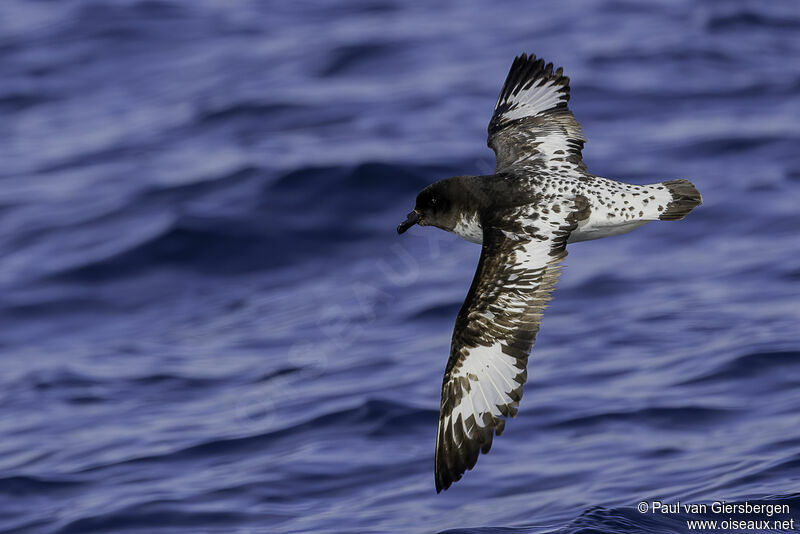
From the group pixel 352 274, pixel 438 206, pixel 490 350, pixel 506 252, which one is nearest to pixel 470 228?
pixel 438 206

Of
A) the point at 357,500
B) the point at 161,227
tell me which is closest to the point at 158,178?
the point at 161,227

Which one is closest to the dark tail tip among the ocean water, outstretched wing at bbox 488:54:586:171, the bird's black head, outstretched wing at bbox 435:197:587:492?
outstretched wing at bbox 435:197:587:492

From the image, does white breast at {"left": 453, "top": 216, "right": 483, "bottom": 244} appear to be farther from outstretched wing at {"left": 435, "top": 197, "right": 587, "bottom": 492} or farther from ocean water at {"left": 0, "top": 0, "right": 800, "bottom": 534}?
ocean water at {"left": 0, "top": 0, "right": 800, "bottom": 534}

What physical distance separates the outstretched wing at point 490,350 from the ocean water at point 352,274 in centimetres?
117

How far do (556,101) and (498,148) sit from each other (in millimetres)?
604

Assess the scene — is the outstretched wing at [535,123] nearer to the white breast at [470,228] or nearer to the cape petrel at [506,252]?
the cape petrel at [506,252]

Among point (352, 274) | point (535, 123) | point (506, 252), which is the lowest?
point (352, 274)

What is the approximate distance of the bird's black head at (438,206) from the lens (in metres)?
7.27

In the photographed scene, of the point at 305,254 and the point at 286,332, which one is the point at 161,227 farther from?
the point at 286,332

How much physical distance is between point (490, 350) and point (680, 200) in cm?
146

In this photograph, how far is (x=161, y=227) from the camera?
14.1 m

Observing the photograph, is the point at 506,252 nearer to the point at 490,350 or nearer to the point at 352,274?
the point at 490,350

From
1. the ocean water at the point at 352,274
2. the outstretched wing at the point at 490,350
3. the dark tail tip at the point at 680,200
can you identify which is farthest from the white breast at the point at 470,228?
the ocean water at the point at 352,274

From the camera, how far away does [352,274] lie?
1323cm
